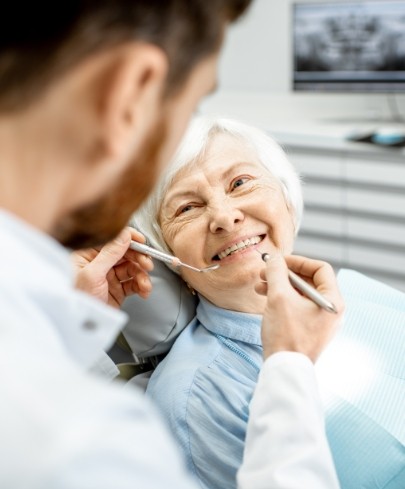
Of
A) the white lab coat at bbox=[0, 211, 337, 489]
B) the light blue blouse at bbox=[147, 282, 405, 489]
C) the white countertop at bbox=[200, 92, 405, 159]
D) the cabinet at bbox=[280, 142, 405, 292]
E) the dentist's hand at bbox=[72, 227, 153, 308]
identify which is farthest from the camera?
the white countertop at bbox=[200, 92, 405, 159]

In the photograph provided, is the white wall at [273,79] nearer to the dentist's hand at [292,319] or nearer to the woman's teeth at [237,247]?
the woman's teeth at [237,247]

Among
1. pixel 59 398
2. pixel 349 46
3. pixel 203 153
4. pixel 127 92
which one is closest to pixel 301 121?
pixel 349 46

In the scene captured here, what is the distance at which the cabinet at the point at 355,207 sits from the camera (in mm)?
3135

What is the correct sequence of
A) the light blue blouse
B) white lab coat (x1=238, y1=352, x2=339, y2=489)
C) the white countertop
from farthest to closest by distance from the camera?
1. the white countertop
2. the light blue blouse
3. white lab coat (x1=238, y1=352, x2=339, y2=489)

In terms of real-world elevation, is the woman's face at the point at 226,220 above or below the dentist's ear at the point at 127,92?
below

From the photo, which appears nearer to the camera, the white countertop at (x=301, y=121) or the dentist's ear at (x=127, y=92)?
the dentist's ear at (x=127, y=92)

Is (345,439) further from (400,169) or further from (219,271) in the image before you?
(400,169)

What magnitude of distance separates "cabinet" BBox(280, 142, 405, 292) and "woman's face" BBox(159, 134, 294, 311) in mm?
1685

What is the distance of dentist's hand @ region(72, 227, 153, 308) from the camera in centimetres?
136

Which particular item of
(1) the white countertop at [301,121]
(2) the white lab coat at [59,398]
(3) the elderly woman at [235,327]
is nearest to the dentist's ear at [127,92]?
(2) the white lab coat at [59,398]

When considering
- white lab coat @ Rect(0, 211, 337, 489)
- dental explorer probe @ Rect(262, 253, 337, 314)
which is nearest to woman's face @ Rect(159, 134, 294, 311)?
dental explorer probe @ Rect(262, 253, 337, 314)

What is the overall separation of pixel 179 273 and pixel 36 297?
964 mm

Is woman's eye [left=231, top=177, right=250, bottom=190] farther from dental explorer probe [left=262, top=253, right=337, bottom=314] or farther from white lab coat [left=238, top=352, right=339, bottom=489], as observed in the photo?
white lab coat [left=238, top=352, right=339, bottom=489]

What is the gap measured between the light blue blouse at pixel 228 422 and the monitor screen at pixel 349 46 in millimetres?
2432
